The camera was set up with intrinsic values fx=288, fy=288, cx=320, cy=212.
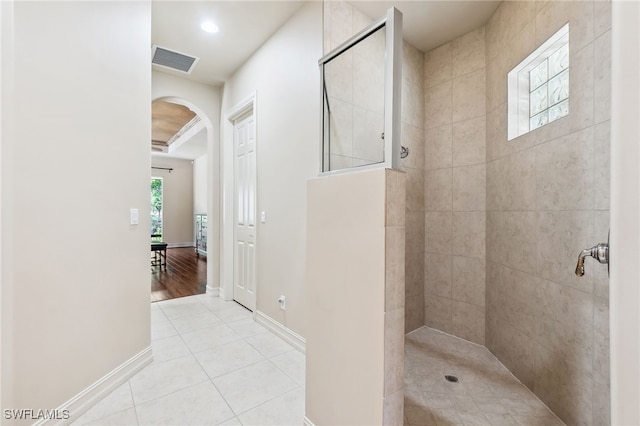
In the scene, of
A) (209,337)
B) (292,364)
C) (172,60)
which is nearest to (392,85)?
(292,364)

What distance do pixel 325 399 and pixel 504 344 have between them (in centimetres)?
168

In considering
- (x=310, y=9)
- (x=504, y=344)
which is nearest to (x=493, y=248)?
(x=504, y=344)

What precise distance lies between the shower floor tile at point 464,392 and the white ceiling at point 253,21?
9.65ft

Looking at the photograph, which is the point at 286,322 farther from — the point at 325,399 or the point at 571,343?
the point at 571,343

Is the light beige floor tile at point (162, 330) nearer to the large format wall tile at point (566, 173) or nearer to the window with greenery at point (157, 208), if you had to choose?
the large format wall tile at point (566, 173)

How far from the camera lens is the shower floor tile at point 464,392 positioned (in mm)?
1681

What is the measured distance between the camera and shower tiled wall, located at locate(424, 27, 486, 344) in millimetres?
2678

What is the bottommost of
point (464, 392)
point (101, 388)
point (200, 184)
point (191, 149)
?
point (464, 392)

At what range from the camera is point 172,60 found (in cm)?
337

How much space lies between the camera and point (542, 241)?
6.27 ft

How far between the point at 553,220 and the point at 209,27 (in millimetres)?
3329

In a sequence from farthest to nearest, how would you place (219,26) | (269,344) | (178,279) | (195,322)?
(178,279) → (195,322) → (219,26) → (269,344)

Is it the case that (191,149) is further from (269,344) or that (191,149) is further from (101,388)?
(101,388)
